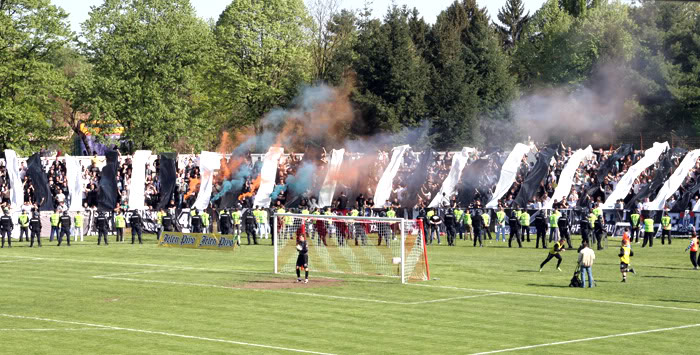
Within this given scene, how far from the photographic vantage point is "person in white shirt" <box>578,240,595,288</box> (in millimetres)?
33309

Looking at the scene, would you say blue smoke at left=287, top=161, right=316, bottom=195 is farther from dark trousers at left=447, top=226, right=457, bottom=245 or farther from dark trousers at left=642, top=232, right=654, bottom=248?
dark trousers at left=642, top=232, right=654, bottom=248

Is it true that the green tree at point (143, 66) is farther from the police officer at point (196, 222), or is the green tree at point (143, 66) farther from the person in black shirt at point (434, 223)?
the person in black shirt at point (434, 223)

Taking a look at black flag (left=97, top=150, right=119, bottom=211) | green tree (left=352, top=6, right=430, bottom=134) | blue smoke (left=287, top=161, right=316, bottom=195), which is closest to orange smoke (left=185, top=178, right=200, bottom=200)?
black flag (left=97, top=150, right=119, bottom=211)

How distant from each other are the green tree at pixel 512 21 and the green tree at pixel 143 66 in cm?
5340

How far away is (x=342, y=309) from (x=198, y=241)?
74.3 ft

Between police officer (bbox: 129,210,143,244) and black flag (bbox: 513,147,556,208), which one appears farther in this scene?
black flag (bbox: 513,147,556,208)

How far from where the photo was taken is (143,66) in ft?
279

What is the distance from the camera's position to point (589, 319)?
27125mm

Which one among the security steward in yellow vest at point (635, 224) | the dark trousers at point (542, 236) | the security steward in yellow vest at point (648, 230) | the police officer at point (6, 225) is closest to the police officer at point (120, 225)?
the police officer at point (6, 225)

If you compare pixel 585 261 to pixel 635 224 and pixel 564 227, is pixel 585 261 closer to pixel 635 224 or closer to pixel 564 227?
pixel 564 227

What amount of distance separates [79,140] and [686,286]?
240 feet

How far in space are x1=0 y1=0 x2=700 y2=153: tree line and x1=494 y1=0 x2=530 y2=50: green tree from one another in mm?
32984

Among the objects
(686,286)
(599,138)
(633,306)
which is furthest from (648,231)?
(599,138)

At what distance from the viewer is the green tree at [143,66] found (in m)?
84.0
